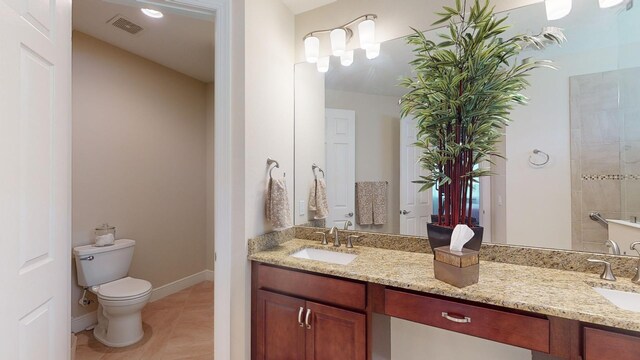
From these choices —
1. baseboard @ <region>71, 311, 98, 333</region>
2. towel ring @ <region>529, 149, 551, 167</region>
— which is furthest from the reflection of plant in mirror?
baseboard @ <region>71, 311, 98, 333</region>

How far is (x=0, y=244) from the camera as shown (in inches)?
31.9

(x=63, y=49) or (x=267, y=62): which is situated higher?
(x=267, y=62)

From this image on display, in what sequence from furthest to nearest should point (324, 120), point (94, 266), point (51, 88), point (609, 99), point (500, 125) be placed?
point (94, 266) → point (324, 120) → point (500, 125) → point (609, 99) → point (51, 88)

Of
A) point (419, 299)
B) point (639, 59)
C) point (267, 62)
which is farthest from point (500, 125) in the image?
point (267, 62)

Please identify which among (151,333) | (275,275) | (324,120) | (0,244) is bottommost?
(151,333)

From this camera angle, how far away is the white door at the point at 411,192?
5.42ft

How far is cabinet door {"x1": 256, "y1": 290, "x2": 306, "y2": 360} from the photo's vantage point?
145 cm

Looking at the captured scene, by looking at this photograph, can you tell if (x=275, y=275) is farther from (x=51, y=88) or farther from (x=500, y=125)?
(x=500, y=125)

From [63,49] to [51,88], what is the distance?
0.21 meters

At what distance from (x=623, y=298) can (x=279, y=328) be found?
1.54m

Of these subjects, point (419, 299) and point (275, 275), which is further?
point (275, 275)

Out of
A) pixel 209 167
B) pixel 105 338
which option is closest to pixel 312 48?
pixel 209 167

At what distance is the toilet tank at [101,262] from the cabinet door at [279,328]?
5.43 feet

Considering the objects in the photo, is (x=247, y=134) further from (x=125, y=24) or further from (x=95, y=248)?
(x=95, y=248)
